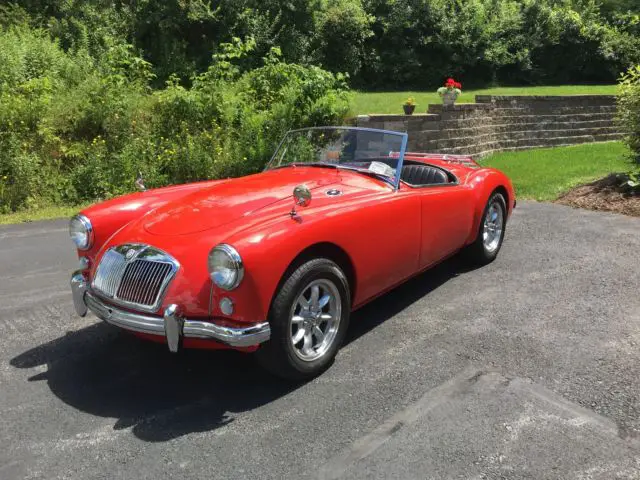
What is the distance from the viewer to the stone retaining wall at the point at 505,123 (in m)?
11.2

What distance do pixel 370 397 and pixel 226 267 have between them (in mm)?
1077

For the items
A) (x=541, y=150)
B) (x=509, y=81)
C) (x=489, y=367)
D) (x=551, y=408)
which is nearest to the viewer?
(x=551, y=408)

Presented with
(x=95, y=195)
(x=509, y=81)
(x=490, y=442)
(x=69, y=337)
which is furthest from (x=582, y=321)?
(x=509, y=81)

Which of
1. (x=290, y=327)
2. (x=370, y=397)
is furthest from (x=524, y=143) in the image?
(x=290, y=327)

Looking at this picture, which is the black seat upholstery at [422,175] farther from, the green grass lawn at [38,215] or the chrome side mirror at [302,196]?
the green grass lawn at [38,215]

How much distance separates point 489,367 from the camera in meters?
3.32

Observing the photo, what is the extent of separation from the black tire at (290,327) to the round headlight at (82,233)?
1527mm

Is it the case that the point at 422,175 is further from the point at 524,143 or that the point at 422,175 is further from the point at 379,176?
the point at 524,143

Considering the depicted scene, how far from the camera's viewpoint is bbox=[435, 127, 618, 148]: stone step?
1189 centimetres

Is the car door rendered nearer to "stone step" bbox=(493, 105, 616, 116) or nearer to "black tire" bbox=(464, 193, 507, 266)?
"black tire" bbox=(464, 193, 507, 266)

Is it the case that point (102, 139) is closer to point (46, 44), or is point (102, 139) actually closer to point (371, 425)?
point (46, 44)

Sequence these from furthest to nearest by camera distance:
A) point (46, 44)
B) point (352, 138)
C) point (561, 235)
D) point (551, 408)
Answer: point (46, 44), point (561, 235), point (352, 138), point (551, 408)

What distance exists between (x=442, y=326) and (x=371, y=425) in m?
1.34

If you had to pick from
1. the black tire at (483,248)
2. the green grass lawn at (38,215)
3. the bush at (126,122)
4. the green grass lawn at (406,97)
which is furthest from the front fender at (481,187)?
the green grass lawn at (406,97)
